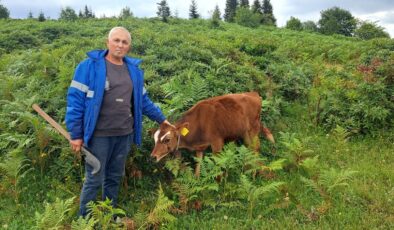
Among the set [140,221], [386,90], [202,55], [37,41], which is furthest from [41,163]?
[37,41]

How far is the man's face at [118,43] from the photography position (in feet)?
16.0

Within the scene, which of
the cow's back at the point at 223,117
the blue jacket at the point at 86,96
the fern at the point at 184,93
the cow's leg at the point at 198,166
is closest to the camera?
the blue jacket at the point at 86,96

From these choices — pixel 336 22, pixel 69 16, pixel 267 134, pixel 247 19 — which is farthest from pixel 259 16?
pixel 267 134

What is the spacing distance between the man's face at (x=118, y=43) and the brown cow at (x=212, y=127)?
1.56 metres

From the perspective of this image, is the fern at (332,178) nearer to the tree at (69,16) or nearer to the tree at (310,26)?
the tree at (69,16)

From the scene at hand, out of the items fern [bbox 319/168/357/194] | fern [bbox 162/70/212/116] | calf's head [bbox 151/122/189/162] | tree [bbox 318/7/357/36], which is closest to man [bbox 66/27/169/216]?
calf's head [bbox 151/122/189/162]

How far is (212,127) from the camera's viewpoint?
22.9ft

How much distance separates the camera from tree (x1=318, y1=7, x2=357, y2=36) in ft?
228

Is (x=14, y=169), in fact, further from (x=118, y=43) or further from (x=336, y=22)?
(x=336, y=22)

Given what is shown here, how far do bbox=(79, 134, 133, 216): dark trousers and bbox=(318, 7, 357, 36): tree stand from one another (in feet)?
216

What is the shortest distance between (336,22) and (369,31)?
119ft

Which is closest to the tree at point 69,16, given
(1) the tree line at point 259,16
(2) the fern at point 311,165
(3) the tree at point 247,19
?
(1) the tree line at point 259,16

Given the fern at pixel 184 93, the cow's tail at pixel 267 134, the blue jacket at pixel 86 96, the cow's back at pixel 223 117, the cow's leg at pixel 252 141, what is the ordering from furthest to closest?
the cow's tail at pixel 267 134
the fern at pixel 184 93
the cow's leg at pixel 252 141
the cow's back at pixel 223 117
the blue jacket at pixel 86 96

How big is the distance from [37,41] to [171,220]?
1912 cm
